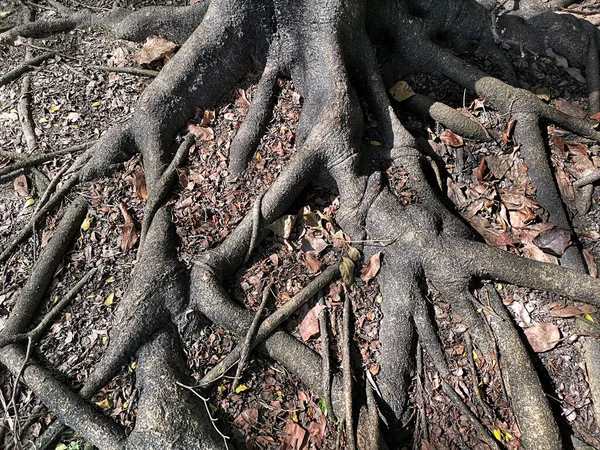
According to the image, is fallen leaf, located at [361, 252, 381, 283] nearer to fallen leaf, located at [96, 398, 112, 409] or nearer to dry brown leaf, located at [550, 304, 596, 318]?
dry brown leaf, located at [550, 304, 596, 318]

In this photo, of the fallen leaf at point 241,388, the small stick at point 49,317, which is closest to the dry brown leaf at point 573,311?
the fallen leaf at point 241,388

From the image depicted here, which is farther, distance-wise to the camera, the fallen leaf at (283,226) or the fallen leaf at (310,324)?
the fallen leaf at (283,226)

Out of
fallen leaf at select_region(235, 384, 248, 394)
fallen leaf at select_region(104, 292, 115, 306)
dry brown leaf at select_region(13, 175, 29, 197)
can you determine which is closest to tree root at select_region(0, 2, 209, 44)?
dry brown leaf at select_region(13, 175, 29, 197)

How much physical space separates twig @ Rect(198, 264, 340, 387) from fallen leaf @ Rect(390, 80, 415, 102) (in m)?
1.73

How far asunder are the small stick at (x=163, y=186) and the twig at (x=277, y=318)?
99 centimetres

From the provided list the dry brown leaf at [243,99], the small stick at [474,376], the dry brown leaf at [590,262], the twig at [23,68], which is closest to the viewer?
the small stick at [474,376]

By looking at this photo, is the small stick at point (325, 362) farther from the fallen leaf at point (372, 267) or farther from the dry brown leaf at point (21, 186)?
the dry brown leaf at point (21, 186)

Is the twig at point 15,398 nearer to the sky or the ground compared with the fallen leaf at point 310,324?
nearer to the ground

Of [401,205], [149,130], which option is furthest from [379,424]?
[149,130]

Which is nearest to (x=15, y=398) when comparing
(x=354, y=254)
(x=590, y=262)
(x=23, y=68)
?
(x=354, y=254)

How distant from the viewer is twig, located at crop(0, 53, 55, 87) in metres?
4.32

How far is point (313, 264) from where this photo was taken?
10.3 feet

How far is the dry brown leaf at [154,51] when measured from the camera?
4.12 m

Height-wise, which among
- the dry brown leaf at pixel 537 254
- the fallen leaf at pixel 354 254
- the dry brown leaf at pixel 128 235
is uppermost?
the dry brown leaf at pixel 537 254
